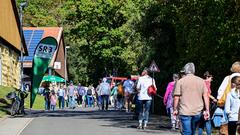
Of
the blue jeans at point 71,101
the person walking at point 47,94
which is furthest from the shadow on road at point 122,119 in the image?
the blue jeans at point 71,101

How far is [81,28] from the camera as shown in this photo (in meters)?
64.2

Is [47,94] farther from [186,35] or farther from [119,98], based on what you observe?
[186,35]

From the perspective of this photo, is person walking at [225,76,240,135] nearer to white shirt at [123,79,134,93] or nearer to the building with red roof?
white shirt at [123,79,134,93]

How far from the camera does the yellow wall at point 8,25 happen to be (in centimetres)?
3750

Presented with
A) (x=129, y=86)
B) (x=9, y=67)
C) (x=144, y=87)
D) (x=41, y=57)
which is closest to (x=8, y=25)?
(x=9, y=67)

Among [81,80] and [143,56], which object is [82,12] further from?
[143,56]

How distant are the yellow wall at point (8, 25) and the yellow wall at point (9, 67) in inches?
31.0

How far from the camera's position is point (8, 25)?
132 feet

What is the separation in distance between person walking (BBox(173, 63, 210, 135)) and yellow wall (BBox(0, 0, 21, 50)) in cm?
2701

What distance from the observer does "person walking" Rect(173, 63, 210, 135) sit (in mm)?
10758

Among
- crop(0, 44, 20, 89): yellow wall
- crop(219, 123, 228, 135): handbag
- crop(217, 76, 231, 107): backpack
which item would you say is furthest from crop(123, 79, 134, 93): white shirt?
crop(219, 123, 228, 135): handbag

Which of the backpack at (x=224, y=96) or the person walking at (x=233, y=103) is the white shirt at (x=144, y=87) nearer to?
the backpack at (x=224, y=96)

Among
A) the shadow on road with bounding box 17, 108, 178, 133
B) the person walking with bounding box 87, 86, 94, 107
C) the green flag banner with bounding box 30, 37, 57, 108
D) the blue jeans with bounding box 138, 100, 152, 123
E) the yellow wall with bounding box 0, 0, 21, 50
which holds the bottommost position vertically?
the shadow on road with bounding box 17, 108, 178, 133

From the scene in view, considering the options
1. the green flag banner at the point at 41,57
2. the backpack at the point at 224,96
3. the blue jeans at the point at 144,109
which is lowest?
the blue jeans at the point at 144,109
